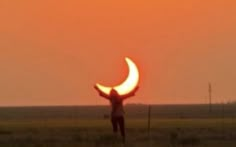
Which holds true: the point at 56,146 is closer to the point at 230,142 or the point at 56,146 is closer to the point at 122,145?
the point at 122,145

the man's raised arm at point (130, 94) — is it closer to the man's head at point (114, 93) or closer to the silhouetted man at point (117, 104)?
the silhouetted man at point (117, 104)

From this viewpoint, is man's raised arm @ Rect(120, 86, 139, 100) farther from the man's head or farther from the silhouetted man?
the man's head

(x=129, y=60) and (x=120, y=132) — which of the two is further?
(x=120, y=132)

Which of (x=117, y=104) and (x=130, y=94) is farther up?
(x=130, y=94)

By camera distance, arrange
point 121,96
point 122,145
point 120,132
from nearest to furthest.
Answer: point 122,145 → point 121,96 → point 120,132

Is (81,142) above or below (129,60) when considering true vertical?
below

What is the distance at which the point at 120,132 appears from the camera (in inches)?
1320

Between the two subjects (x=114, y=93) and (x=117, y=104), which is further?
(x=117, y=104)

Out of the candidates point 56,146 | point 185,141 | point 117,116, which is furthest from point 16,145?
point 185,141

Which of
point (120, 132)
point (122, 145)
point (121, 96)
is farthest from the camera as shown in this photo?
point (120, 132)

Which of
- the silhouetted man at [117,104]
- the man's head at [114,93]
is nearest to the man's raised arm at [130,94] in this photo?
the silhouetted man at [117,104]

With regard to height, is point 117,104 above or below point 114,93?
below

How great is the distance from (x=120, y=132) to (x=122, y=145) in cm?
397

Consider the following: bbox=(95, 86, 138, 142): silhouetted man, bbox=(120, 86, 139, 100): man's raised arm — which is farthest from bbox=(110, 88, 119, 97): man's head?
bbox=(120, 86, 139, 100): man's raised arm
